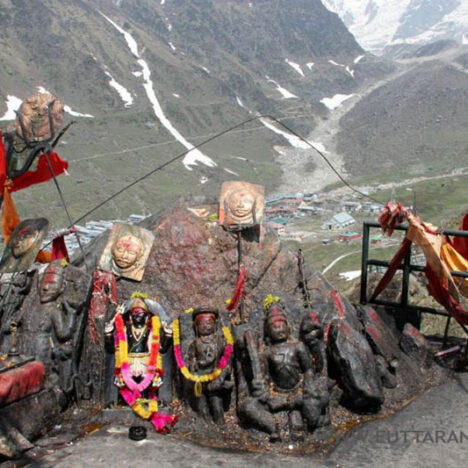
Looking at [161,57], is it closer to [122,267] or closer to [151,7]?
[151,7]

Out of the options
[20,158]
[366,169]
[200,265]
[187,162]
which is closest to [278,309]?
[200,265]

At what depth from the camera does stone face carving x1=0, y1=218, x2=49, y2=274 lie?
30.7ft

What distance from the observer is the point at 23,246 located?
9.62 meters

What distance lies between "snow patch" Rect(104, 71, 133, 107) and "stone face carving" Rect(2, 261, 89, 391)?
9546 cm

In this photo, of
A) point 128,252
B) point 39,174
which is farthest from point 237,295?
point 39,174

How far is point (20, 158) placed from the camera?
10.8 metres

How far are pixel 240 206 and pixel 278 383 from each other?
11.6 feet

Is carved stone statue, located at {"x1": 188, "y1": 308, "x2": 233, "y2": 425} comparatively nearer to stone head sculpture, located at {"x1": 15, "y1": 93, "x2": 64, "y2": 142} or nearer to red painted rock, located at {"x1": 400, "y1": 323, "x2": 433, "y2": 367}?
red painted rock, located at {"x1": 400, "y1": 323, "x2": 433, "y2": 367}

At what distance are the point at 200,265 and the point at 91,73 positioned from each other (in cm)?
10095

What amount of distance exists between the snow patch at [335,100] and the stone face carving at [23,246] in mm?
135432

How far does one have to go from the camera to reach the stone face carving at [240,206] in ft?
34.0

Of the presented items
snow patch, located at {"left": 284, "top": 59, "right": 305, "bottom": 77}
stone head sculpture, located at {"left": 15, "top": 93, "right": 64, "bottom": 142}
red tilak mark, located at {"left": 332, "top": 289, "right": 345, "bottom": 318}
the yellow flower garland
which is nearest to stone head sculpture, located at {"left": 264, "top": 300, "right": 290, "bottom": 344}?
the yellow flower garland

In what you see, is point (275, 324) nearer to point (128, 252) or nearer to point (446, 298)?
point (128, 252)

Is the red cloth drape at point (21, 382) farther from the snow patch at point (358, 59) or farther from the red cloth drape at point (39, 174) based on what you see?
the snow patch at point (358, 59)
